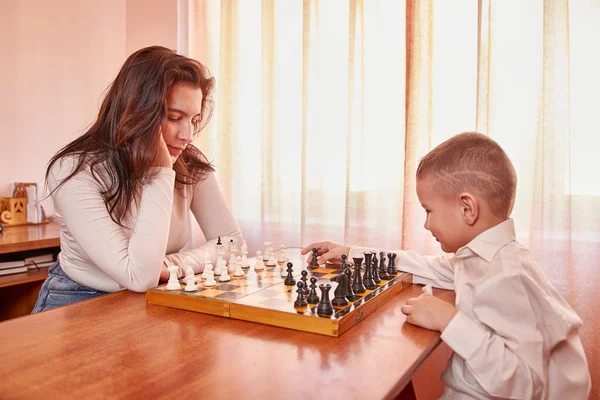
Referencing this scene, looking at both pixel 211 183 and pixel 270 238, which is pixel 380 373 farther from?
pixel 270 238

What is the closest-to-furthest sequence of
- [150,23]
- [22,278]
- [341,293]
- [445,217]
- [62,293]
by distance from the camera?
[341,293] → [445,217] → [62,293] → [22,278] → [150,23]

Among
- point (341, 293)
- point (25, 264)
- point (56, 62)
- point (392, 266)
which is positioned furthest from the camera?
→ point (56, 62)

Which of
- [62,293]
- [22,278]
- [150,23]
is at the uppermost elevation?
[150,23]

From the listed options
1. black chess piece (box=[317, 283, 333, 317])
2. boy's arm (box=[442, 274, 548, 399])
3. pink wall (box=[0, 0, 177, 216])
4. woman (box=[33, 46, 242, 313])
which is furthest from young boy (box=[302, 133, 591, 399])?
pink wall (box=[0, 0, 177, 216])

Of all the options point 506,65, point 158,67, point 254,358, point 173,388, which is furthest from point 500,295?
point 506,65

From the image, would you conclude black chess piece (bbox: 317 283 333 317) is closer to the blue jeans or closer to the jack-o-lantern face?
the blue jeans

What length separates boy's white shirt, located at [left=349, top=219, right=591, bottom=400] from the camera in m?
1.08

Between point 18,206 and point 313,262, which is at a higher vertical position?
point 18,206

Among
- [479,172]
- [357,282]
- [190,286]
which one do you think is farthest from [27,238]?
[479,172]

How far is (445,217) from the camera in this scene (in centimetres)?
140

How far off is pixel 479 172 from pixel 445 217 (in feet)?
0.52

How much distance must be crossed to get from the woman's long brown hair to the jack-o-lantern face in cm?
167

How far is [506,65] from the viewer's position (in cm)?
255

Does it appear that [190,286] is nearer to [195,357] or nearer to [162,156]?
[195,357]
